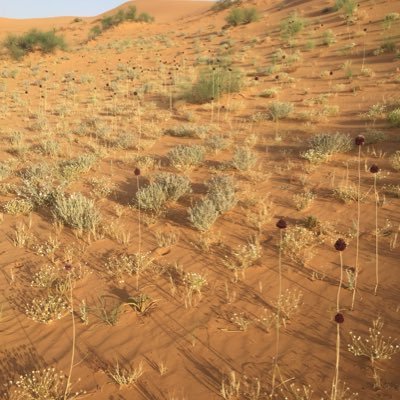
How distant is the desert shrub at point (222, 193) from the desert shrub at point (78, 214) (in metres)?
1.71

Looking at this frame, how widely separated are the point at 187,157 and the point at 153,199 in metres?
1.84

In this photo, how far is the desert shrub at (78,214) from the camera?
18.4 ft

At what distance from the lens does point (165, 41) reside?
2844 centimetres

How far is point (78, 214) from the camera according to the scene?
5.64 m

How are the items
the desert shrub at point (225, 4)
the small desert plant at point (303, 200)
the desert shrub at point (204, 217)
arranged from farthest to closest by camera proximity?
the desert shrub at point (225, 4) → the small desert plant at point (303, 200) → the desert shrub at point (204, 217)

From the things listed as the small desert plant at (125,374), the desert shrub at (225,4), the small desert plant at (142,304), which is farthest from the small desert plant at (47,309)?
→ the desert shrub at (225,4)

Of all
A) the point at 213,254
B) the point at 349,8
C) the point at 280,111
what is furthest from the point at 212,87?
the point at 349,8

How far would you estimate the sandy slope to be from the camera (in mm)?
3203

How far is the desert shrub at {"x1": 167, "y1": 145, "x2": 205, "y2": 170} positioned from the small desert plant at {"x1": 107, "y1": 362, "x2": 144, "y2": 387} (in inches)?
181

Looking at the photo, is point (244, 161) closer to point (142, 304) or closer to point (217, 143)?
point (217, 143)

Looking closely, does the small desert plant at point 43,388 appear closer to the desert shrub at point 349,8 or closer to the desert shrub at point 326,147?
the desert shrub at point 326,147

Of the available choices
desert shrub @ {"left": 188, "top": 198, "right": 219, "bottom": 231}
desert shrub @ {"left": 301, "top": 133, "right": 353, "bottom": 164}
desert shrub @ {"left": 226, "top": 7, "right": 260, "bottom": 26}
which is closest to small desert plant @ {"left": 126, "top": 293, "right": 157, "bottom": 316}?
desert shrub @ {"left": 188, "top": 198, "right": 219, "bottom": 231}

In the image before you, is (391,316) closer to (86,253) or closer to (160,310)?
(160,310)

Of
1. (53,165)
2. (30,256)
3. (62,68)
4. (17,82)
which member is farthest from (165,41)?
(30,256)
